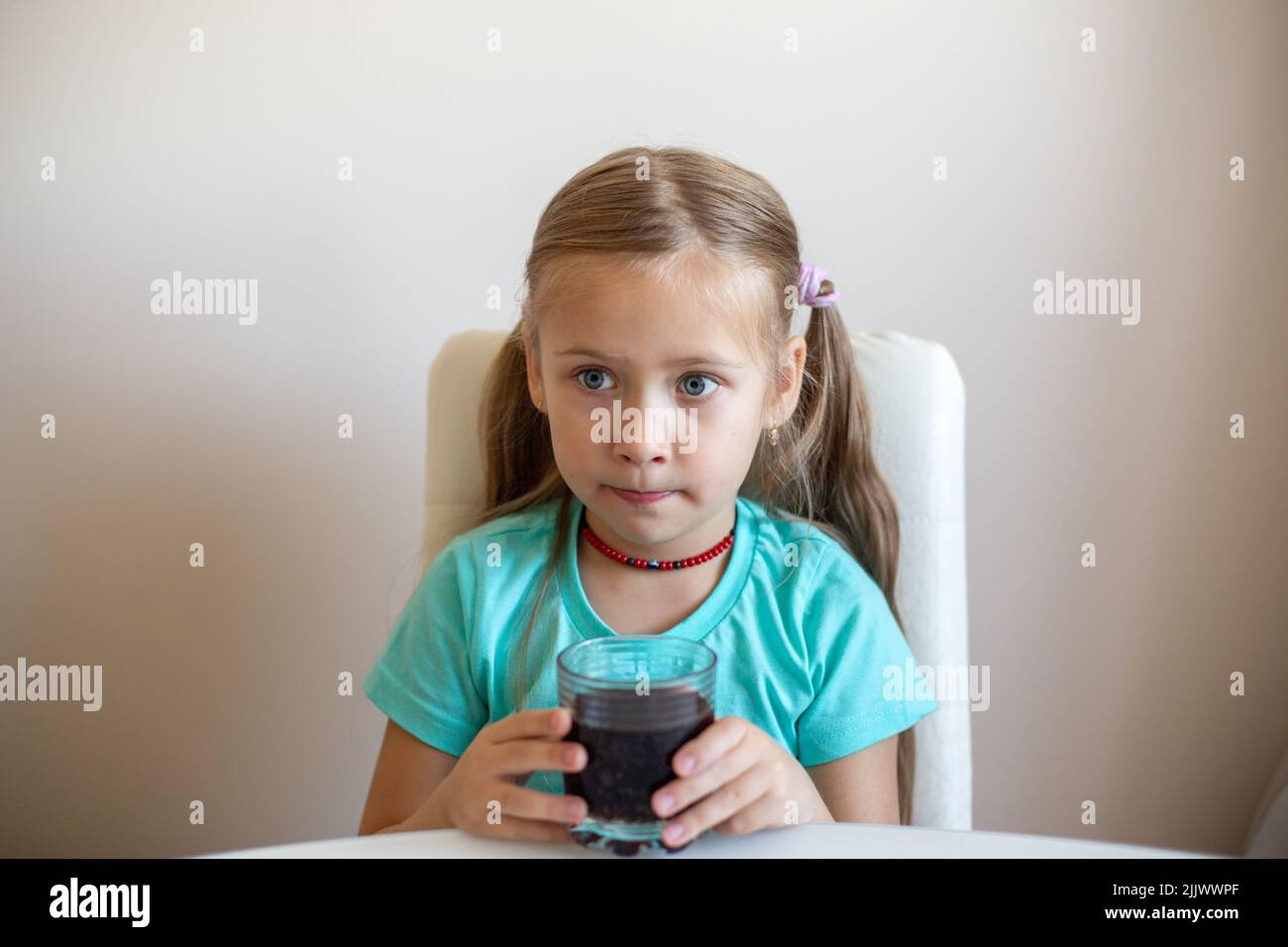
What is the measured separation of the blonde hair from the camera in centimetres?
118

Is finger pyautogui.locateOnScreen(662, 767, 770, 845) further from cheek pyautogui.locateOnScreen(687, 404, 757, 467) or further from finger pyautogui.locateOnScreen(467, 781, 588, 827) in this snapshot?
cheek pyautogui.locateOnScreen(687, 404, 757, 467)

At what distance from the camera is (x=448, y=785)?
1.09 metres

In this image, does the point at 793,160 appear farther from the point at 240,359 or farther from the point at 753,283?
the point at 240,359

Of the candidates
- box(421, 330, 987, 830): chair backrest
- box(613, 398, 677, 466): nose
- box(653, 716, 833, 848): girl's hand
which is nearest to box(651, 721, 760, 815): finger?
box(653, 716, 833, 848): girl's hand

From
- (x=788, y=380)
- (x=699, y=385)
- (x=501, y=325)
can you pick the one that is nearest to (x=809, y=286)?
(x=788, y=380)

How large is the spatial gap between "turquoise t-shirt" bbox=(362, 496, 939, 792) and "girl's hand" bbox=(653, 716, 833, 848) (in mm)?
286

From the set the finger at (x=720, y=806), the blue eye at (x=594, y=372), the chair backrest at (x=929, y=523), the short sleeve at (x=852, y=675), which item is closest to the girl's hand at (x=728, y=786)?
the finger at (x=720, y=806)

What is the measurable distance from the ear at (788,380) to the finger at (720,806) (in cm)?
49

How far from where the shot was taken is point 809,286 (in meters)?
1.33

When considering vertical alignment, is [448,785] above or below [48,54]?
below

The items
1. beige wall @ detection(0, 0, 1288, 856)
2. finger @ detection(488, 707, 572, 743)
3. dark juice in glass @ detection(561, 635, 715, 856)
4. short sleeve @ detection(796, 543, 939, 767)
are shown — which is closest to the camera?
dark juice in glass @ detection(561, 635, 715, 856)

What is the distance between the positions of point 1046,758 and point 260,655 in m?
1.35

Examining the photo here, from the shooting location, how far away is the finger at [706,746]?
2.81 feet
